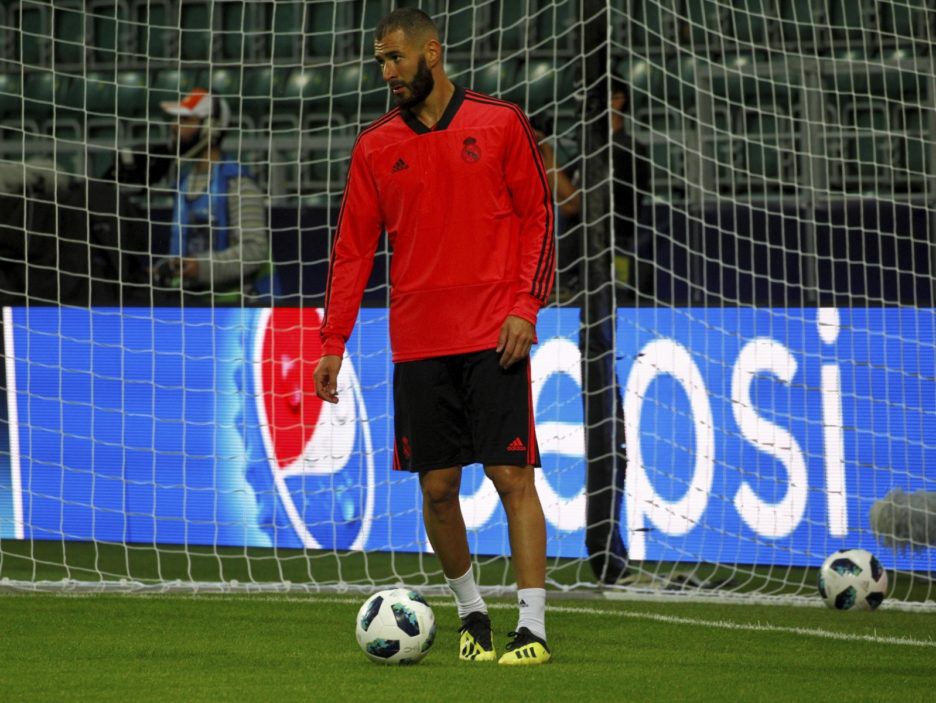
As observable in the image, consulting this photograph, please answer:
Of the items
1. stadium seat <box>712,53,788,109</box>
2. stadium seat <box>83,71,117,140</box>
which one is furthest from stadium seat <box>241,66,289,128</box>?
stadium seat <box>712,53,788,109</box>

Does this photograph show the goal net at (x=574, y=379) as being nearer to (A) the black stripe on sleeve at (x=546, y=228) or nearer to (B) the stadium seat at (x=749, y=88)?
(B) the stadium seat at (x=749, y=88)

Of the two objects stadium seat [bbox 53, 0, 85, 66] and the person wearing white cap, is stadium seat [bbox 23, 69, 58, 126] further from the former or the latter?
the person wearing white cap

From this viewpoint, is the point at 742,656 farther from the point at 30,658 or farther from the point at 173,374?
the point at 173,374

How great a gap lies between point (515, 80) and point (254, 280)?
3.25m

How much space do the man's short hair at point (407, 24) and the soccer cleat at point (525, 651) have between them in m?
1.64

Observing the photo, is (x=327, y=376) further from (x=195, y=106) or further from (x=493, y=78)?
(x=493, y=78)

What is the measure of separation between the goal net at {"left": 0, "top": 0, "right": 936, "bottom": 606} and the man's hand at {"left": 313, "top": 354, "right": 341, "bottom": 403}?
2052 millimetres

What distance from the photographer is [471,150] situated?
4.23m

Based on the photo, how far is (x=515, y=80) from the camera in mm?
10320

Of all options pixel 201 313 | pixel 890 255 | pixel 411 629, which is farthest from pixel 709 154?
pixel 411 629

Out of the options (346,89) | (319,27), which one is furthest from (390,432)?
(319,27)

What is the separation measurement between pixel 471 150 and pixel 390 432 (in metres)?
3.01

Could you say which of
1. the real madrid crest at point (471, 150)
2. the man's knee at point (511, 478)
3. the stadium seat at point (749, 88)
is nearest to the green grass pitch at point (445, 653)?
the man's knee at point (511, 478)

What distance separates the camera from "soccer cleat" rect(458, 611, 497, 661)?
4.19m
